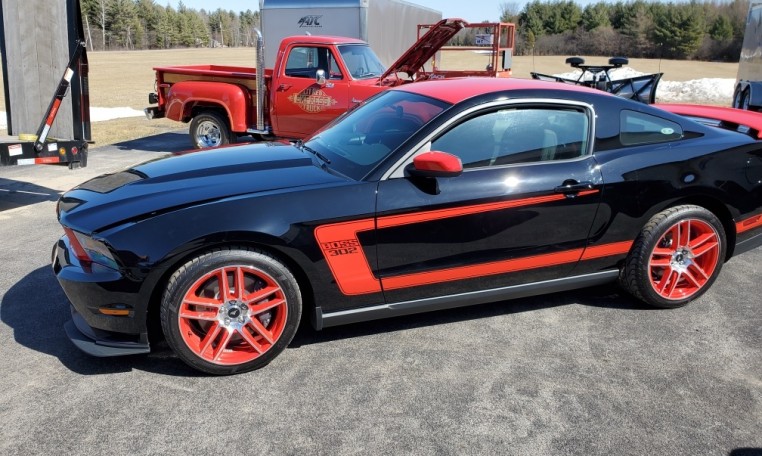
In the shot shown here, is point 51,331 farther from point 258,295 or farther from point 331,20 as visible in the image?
point 331,20

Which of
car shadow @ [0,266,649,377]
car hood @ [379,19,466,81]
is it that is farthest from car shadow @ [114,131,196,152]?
Result: car shadow @ [0,266,649,377]

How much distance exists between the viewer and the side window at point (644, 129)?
157 inches

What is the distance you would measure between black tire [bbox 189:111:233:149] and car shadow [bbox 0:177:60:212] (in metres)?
3.00

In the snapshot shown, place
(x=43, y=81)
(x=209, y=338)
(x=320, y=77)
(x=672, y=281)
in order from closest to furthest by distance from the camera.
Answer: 1. (x=209, y=338)
2. (x=672, y=281)
3. (x=43, y=81)
4. (x=320, y=77)

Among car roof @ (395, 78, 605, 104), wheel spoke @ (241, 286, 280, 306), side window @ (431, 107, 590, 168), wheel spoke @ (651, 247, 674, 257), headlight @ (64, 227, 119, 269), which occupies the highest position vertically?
car roof @ (395, 78, 605, 104)

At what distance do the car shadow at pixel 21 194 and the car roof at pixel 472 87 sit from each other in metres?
5.08

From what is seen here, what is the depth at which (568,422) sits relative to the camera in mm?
2895

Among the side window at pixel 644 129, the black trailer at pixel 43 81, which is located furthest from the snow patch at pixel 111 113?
the side window at pixel 644 129

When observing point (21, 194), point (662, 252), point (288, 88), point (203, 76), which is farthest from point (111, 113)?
point (662, 252)

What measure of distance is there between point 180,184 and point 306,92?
21.3ft

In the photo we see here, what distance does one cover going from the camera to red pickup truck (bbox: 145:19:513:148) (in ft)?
31.2

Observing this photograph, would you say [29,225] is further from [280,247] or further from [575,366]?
[575,366]

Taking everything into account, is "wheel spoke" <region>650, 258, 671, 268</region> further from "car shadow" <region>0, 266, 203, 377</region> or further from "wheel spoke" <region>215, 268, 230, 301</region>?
"car shadow" <region>0, 266, 203, 377</region>

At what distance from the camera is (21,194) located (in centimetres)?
739
